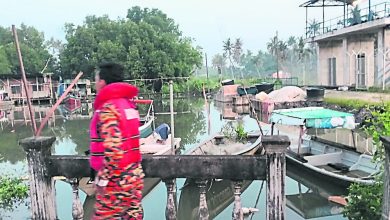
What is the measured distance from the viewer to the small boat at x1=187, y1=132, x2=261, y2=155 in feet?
38.3

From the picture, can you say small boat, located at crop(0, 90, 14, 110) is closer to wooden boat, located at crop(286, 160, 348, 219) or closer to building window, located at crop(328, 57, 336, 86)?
building window, located at crop(328, 57, 336, 86)

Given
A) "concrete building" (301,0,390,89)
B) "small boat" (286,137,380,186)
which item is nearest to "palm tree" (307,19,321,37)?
"concrete building" (301,0,390,89)

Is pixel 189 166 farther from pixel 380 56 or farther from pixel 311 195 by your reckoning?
pixel 380 56

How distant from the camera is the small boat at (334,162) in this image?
970 centimetres

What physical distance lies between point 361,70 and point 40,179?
24.9 metres

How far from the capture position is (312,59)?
6756 centimetres

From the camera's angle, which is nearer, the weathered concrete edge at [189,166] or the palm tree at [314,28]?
the weathered concrete edge at [189,166]

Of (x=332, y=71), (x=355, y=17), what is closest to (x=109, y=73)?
(x=355, y=17)

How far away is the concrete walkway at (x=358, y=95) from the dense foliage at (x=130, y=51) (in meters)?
23.4

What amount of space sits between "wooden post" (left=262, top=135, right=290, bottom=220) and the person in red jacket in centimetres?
120

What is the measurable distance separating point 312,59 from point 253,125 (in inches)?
1885

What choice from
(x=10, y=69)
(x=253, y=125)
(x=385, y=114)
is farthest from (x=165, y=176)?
(x=10, y=69)

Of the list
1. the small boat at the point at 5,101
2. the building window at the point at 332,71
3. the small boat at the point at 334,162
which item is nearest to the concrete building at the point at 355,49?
the building window at the point at 332,71

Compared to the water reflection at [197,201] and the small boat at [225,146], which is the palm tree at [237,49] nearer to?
the small boat at [225,146]
